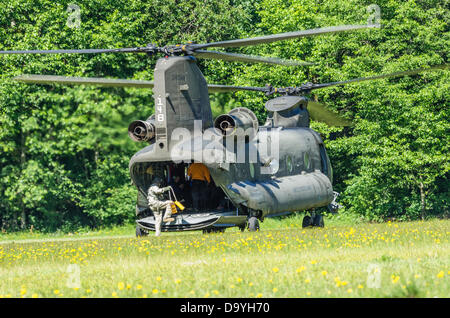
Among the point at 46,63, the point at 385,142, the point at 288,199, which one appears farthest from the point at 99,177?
the point at 385,142

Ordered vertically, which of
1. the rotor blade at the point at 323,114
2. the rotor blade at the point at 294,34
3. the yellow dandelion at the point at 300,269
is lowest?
the yellow dandelion at the point at 300,269

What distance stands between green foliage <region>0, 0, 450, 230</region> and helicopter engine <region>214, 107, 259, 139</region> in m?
0.68

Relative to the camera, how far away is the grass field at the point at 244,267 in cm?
1088

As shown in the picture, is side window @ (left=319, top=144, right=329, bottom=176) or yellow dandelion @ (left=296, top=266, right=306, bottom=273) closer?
yellow dandelion @ (left=296, top=266, right=306, bottom=273)

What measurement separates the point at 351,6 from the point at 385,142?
11311mm

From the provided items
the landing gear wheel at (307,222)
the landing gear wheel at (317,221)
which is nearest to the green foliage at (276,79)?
the landing gear wheel at (307,222)

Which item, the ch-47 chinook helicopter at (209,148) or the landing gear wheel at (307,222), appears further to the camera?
the landing gear wheel at (307,222)

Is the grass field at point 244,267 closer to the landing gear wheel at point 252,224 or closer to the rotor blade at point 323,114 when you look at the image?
the landing gear wheel at point 252,224

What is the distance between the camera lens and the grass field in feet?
35.7

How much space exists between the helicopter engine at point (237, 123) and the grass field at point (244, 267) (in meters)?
4.76

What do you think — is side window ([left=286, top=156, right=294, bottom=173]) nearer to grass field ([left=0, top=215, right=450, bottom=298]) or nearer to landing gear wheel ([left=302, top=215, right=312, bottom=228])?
landing gear wheel ([left=302, top=215, right=312, bottom=228])

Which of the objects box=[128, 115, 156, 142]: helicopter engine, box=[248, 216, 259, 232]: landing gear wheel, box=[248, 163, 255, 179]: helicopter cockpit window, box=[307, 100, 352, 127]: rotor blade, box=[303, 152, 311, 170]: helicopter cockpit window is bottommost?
box=[248, 216, 259, 232]: landing gear wheel

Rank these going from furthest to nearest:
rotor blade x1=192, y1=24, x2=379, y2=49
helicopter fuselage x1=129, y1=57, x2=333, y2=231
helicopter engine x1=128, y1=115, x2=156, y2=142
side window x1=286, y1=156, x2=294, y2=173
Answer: side window x1=286, y1=156, x2=294, y2=173 < helicopter fuselage x1=129, y1=57, x2=333, y2=231 < helicopter engine x1=128, y1=115, x2=156, y2=142 < rotor blade x1=192, y1=24, x2=379, y2=49

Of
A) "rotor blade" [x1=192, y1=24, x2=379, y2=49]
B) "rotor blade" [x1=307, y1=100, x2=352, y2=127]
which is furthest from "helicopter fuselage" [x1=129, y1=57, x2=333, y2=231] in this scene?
"rotor blade" [x1=307, y1=100, x2=352, y2=127]
